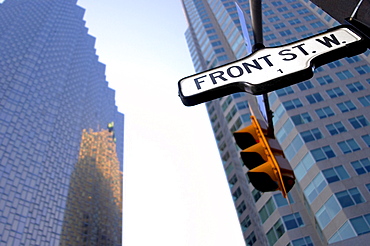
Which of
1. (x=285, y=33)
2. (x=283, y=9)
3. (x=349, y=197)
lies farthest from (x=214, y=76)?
(x=283, y=9)

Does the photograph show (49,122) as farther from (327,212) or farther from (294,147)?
(327,212)

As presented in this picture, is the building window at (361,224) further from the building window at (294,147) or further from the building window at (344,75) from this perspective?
the building window at (344,75)


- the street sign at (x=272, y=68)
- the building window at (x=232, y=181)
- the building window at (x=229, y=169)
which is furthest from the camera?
the building window at (x=229, y=169)

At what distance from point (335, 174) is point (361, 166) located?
271 centimetres

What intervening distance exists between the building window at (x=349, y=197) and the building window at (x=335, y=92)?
14.0m

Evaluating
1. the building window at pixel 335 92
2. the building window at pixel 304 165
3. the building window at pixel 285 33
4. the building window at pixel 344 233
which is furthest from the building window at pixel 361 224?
the building window at pixel 285 33

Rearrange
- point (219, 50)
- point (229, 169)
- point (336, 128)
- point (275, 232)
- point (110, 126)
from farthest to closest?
point (110, 126)
point (219, 50)
point (229, 169)
point (336, 128)
point (275, 232)

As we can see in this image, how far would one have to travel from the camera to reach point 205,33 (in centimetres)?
7256

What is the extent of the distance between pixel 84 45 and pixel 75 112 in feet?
125

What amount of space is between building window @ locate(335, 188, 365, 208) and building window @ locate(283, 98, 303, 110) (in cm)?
1237

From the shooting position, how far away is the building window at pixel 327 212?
1236 inches

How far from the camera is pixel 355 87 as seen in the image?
43625 millimetres

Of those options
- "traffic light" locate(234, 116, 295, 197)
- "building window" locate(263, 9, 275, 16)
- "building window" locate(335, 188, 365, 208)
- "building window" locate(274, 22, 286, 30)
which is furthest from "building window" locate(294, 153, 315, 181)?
"traffic light" locate(234, 116, 295, 197)

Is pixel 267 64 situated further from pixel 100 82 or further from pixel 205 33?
pixel 100 82
